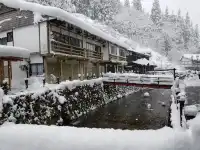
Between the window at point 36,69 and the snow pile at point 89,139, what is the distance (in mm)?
15317

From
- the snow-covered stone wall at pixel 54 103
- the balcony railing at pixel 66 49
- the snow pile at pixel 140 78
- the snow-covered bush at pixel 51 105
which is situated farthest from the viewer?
the snow pile at pixel 140 78

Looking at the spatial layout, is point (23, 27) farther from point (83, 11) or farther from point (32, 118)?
point (83, 11)

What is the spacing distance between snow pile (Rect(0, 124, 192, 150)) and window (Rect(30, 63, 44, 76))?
15317 mm

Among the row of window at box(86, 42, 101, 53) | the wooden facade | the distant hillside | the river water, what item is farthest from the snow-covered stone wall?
the distant hillside

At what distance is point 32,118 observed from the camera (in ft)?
43.7

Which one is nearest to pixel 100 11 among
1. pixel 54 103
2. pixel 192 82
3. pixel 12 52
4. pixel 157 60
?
pixel 157 60

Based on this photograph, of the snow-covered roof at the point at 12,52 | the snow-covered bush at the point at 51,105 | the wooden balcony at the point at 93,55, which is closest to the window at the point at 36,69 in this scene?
the snow-covered roof at the point at 12,52

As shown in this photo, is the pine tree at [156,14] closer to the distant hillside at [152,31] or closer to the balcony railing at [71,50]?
the distant hillside at [152,31]

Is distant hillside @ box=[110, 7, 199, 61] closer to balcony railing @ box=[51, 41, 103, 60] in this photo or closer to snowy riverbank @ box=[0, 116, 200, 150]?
balcony railing @ box=[51, 41, 103, 60]

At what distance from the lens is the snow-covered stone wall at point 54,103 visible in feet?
39.3

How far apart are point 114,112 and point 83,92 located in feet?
12.5

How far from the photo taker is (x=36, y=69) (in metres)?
20.6

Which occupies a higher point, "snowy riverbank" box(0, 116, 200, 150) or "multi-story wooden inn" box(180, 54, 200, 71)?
"multi-story wooden inn" box(180, 54, 200, 71)

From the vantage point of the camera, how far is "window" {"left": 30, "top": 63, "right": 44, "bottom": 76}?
20330 mm
